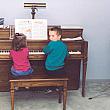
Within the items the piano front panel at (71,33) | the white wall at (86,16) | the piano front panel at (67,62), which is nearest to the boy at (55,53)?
the piano front panel at (67,62)

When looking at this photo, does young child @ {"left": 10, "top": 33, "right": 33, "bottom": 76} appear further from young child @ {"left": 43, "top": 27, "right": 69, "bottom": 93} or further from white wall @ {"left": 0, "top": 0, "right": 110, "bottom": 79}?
white wall @ {"left": 0, "top": 0, "right": 110, "bottom": 79}

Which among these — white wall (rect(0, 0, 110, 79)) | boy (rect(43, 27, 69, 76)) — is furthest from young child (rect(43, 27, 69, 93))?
white wall (rect(0, 0, 110, 79))

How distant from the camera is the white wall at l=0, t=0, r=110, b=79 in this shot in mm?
4398

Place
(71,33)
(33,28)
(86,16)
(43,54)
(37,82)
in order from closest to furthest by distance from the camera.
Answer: (37,82) → (43,54) → (33,28) → (71,33) → (86,16)

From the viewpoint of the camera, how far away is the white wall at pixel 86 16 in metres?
4.40

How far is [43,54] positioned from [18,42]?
1.16ft

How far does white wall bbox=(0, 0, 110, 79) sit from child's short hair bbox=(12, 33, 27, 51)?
2.69 feet

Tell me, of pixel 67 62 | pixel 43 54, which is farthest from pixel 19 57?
pixel 67 62

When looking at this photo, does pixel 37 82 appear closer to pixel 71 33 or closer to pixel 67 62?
pixel 67 62

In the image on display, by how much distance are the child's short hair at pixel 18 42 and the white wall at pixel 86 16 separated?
32.3 inches

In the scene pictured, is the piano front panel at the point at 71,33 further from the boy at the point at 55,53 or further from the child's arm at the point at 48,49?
the child's arm at the point at 48,49

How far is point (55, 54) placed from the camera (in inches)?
141

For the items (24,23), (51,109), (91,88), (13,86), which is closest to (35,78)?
(13,86)

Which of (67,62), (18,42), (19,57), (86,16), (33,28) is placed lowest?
(67,62)
